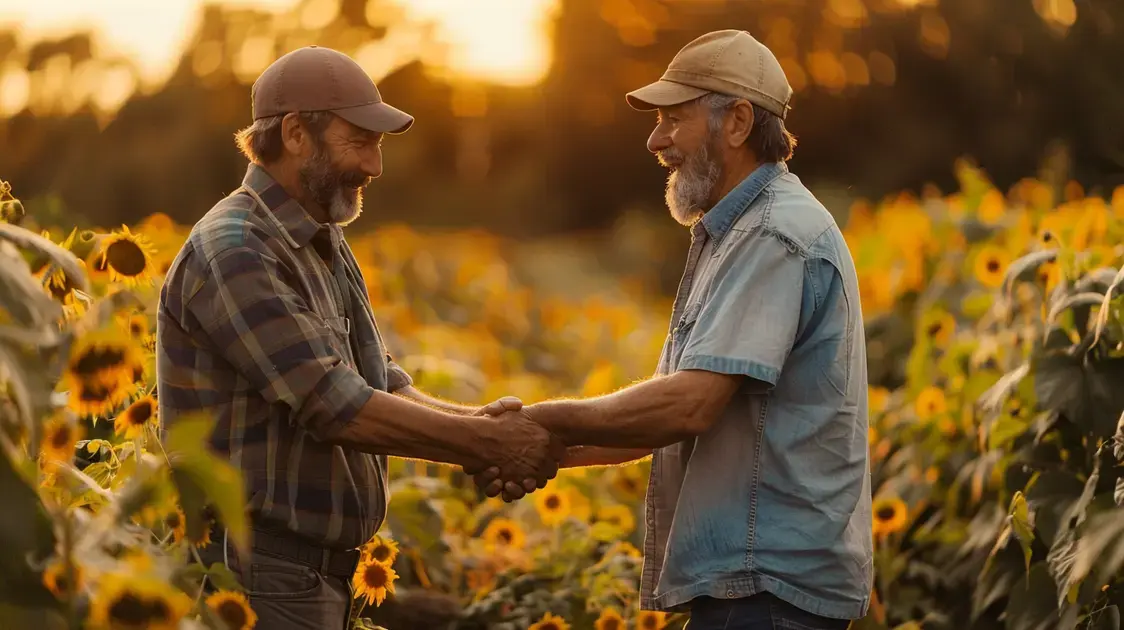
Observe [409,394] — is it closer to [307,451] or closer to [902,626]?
[307,451]

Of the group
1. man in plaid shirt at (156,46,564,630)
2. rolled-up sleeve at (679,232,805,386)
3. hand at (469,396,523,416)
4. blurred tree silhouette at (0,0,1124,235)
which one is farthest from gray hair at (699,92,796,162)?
blurred tree silhouette at (0,0,1124,235)

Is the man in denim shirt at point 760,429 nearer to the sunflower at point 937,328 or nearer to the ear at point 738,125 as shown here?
the ear at point 738,125

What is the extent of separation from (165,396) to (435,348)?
5109mm

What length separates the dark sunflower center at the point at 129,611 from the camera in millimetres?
2105

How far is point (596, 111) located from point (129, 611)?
24.3m

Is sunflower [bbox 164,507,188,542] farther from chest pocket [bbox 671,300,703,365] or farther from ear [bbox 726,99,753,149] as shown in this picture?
ear [bbox 726,99,753,149]

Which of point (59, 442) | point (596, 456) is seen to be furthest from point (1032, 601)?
point (59, 442)

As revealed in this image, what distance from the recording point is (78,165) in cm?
1463

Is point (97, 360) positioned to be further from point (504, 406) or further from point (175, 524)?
point (504, 406)

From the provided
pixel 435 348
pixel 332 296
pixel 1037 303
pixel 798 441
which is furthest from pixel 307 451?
pixel 435 348

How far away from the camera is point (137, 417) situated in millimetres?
3369

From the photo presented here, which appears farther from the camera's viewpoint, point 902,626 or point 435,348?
point 435,348

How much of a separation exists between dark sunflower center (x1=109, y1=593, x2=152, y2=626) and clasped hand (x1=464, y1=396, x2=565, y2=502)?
6.06 feet

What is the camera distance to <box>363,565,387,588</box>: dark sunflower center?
12.4 feet
